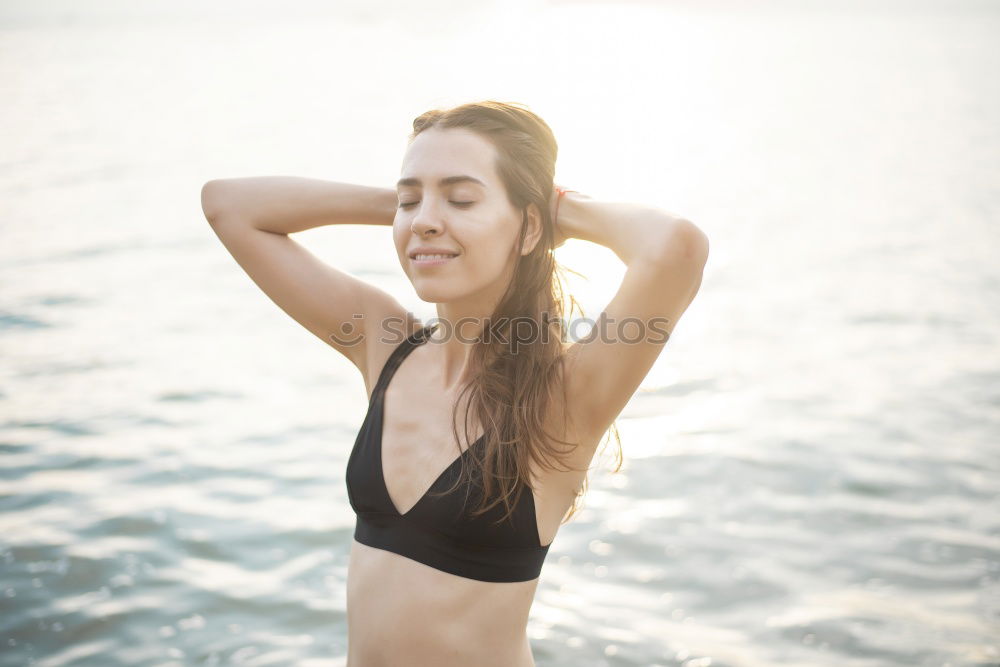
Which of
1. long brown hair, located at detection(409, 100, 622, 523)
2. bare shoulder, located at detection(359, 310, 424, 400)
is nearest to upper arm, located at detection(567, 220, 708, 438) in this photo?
long brown hair, located at detection(409, 100, 622, 523)

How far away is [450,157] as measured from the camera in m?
2.46

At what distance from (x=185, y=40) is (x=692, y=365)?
42918 millimetres

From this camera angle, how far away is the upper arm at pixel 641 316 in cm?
229

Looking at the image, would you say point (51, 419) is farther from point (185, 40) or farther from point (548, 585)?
point (185, 40)

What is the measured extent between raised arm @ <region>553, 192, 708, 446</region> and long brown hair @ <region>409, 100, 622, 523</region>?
0.07m

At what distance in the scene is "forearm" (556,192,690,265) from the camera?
7.52 ft

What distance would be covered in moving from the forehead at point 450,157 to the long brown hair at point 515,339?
3 centimetres

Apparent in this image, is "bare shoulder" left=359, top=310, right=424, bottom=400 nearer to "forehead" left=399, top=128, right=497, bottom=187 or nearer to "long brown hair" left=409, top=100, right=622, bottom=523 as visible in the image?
"long brown hair" left=409, top=100, right=622, bottom=523

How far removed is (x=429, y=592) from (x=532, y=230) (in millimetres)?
905

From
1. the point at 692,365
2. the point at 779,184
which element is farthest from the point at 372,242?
the point at 779,184

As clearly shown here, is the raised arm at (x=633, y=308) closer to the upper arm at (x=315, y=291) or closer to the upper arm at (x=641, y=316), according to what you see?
the upper arm at (x=641, y=316)

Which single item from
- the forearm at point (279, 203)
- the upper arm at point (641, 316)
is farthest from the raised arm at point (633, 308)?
the forearm at point (279, 203)

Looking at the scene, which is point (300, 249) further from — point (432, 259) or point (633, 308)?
point (633, 308)

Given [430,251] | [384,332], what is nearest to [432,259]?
[430,251]
